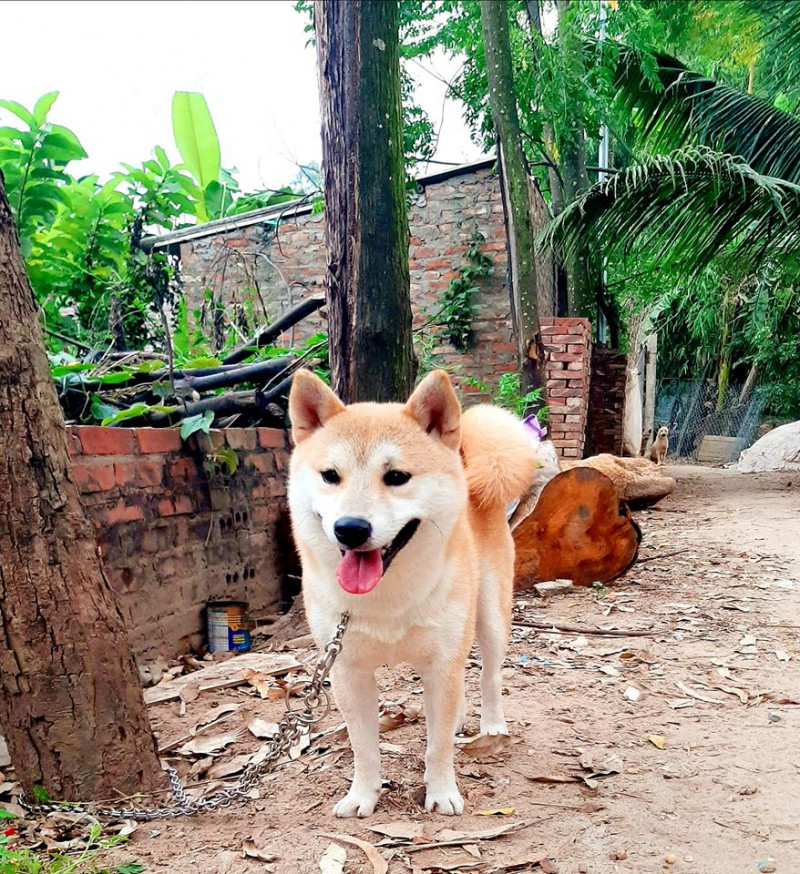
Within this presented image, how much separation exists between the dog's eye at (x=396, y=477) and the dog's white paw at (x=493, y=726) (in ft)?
4.23

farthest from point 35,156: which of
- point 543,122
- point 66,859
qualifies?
point 543,122

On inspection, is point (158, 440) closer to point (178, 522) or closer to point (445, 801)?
point (178, 522)

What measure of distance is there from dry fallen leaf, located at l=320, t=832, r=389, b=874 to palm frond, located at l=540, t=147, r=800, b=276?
9.13 m

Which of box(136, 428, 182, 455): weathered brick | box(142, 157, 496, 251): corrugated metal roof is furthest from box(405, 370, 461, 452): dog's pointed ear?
box(142, 157, 496, 251): corrugated metal roof

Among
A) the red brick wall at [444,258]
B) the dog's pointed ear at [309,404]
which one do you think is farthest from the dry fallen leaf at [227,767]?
the red brick wall at [444,258]

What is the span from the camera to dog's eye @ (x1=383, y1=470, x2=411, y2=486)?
219 centimetres

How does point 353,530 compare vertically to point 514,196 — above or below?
below

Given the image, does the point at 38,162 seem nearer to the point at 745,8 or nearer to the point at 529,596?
the point at 529,596

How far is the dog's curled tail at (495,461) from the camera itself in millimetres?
2879

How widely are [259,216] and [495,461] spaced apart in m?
7.28

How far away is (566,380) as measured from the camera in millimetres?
9633

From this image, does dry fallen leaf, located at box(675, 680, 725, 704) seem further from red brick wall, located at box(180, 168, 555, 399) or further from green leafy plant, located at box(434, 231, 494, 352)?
green leafy plant, located at box(434, 231, 494, 352)

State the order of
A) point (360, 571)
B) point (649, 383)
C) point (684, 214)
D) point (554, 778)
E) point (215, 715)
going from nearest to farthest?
point (360, 571) < point (554, 778) < point (215, 715) < point (684, 214) < point (649, 383)

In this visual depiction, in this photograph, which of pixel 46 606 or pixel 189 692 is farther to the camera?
pixel 189 692
